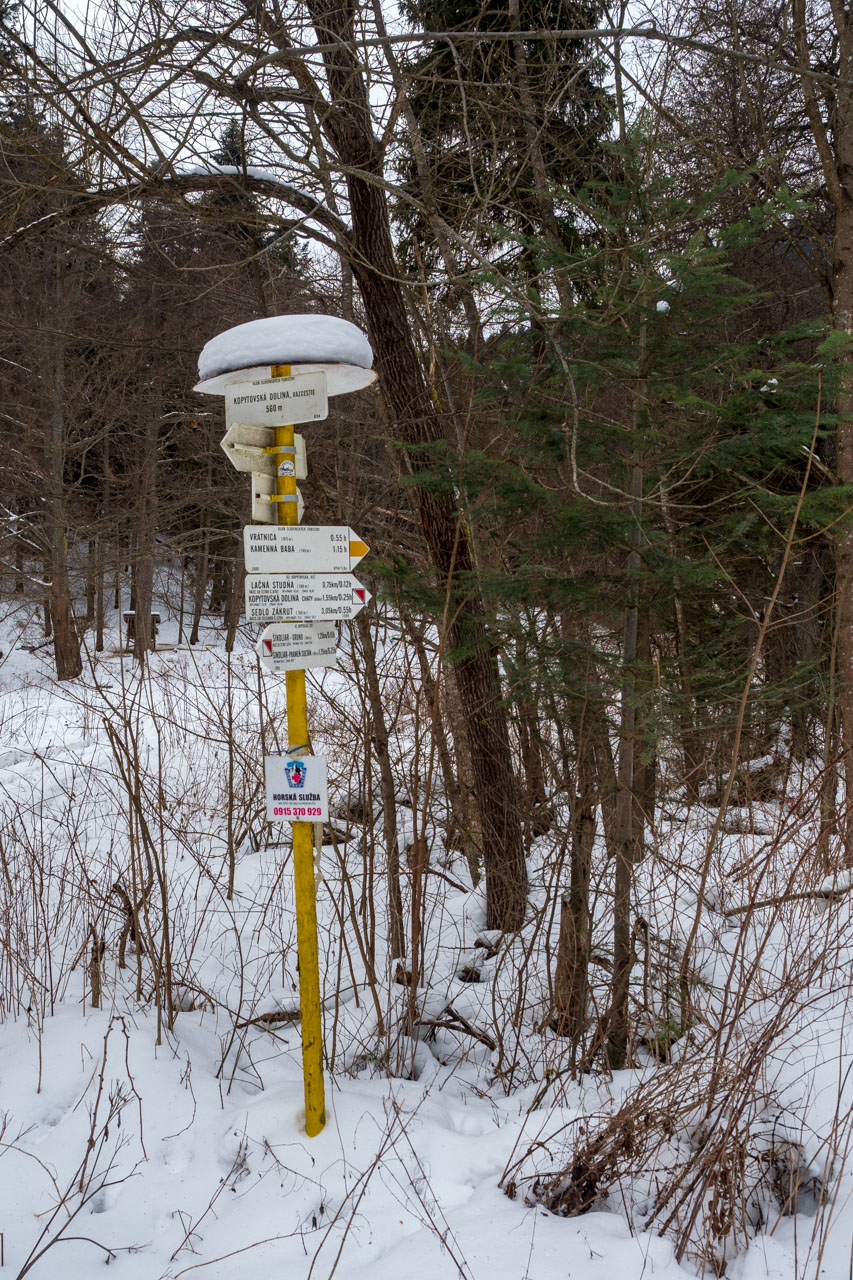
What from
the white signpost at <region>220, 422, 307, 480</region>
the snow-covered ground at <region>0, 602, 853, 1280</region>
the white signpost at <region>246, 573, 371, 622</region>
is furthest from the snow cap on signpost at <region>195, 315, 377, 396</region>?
the snow-covered ground at <region>0, 602, 853, 1280</region>

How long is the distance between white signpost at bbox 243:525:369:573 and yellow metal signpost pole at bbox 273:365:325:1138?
0.11 metres

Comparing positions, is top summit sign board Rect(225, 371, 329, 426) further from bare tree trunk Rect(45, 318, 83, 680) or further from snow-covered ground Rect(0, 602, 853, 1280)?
bare tree trunk Rect(45, 318, 83, 680)

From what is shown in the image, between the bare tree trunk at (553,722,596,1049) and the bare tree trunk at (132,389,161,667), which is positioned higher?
the bare tree trunk at (132,389,161,667)

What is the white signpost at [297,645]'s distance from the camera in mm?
2762

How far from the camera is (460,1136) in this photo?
3029 millimetres

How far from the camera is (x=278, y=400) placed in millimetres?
2777

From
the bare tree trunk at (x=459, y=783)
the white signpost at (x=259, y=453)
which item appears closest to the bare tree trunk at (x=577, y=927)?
the bare tree trunk at (x=459, y=783)

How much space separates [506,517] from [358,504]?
1.05 meters

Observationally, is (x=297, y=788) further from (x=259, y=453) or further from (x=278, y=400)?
(x=278, y=400)

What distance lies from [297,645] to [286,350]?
91 centimetres

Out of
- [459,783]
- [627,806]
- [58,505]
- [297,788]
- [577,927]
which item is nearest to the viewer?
[297,788]

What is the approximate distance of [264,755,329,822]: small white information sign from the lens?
9.26 feet

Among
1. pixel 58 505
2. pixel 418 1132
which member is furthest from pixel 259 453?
pixel 58 505

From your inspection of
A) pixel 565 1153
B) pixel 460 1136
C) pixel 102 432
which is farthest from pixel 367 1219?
pixel 102 432
